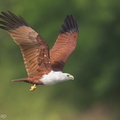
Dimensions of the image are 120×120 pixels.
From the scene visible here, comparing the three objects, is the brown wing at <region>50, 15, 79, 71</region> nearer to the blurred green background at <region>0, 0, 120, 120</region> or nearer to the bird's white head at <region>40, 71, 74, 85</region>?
the bird's white head at <region>40, 71, 74, 85</region>

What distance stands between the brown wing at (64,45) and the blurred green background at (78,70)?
7.60 meters

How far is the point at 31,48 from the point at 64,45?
2049 millimetres

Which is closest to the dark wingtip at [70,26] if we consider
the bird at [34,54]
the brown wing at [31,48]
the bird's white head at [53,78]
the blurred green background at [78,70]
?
the bird at [34,54]

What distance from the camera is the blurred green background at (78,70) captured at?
2747 centimetres

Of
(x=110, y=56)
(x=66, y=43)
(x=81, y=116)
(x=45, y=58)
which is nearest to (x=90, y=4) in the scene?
(x=110, y=56)

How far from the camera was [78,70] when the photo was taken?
2725cm

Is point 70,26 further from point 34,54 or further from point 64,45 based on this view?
point 34,54

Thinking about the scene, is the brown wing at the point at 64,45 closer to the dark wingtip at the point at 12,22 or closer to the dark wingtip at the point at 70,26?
the dark wingtip at the point at 70,26

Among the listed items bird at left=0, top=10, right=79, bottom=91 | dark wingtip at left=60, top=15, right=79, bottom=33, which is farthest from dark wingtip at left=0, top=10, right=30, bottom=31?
dark wingtip at left=60, top=15, right=79, bottom=33

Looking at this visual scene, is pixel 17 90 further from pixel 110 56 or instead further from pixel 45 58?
pixel 45 58

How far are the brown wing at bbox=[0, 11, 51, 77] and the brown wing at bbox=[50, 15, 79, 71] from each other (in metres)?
0.46

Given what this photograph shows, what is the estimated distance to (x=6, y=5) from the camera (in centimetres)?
3023

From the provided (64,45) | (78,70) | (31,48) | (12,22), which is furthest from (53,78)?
(78,70)

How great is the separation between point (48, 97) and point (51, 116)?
7.92 feet
